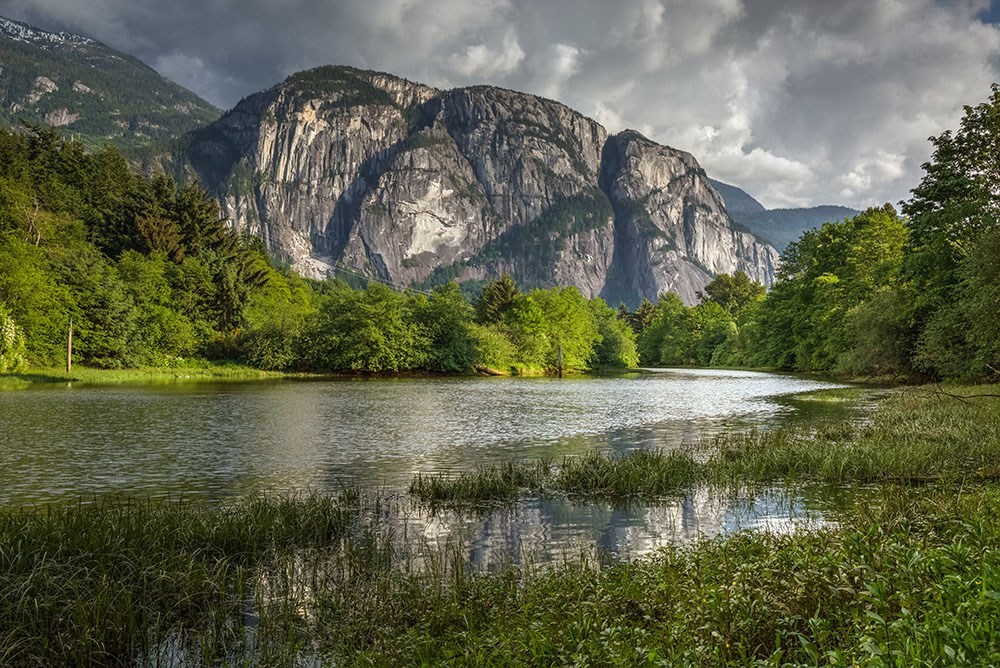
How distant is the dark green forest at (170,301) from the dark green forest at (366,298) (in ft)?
0.63

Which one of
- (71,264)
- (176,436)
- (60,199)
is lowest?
(176,436)

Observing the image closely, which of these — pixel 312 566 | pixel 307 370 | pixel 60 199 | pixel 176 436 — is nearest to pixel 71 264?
pixel 60 199

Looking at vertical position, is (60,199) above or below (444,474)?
above

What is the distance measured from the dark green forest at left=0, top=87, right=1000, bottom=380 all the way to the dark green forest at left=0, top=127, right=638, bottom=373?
0.63ft

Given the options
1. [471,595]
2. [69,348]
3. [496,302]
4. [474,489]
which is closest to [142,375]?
[69,348]

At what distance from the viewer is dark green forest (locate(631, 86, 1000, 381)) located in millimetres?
29516

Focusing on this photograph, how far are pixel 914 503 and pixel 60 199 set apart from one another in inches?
3450

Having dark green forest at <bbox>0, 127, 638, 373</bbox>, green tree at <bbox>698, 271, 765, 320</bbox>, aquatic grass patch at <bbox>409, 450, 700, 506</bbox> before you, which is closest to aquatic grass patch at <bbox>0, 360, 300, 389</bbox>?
dark green forest at <bbox>0, 127, 638, 373</bbox>

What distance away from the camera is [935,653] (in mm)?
3283

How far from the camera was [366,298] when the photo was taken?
7450 cm

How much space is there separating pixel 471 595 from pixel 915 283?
42.1 metres

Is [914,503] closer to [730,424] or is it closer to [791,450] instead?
[791,450]

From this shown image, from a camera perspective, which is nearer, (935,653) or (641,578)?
(935,653)

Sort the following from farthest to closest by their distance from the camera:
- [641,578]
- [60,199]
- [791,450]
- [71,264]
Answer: [60,199]
[71,264]
[791,450]
[641,578]
